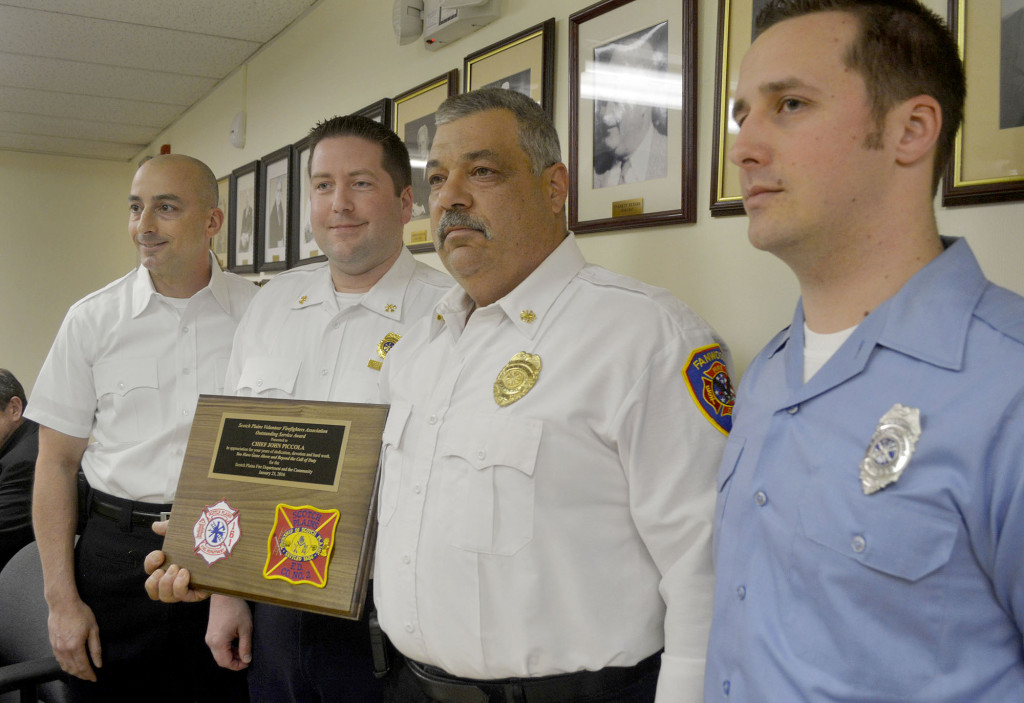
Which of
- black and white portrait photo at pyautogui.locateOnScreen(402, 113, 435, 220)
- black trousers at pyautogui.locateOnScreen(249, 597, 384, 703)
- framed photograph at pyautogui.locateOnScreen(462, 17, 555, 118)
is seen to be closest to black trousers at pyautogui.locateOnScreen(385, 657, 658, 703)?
black trousers at pyautogui.locateOnScreen(249, 597, 384, 703)

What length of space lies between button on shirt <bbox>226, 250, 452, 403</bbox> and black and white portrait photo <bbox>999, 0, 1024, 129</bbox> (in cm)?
124

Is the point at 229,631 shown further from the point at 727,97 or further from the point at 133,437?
the point at 727,97

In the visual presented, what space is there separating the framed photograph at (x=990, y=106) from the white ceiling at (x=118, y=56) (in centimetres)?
311

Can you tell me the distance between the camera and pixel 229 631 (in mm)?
1813

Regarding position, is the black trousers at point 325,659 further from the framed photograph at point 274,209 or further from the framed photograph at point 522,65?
the framed photograph at point 274,209

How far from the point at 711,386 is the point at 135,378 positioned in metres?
1.63

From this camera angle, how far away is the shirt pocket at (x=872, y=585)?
77 cm

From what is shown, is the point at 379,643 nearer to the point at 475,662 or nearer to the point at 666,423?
the point at 475,662

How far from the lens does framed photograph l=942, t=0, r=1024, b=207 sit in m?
1.11

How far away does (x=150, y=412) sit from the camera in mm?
2111

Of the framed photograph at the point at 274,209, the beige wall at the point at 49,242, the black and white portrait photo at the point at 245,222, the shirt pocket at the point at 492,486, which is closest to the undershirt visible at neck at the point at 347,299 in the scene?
the shirt pocket at the point at 492,486

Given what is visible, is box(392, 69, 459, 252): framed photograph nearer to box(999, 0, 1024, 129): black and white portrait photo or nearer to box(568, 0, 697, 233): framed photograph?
box(568, 0, 697, 233): framed photograph

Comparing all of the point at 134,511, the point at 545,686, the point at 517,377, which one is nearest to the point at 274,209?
the point at 134,511

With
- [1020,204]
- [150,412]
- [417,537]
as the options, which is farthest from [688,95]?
[150,412]
